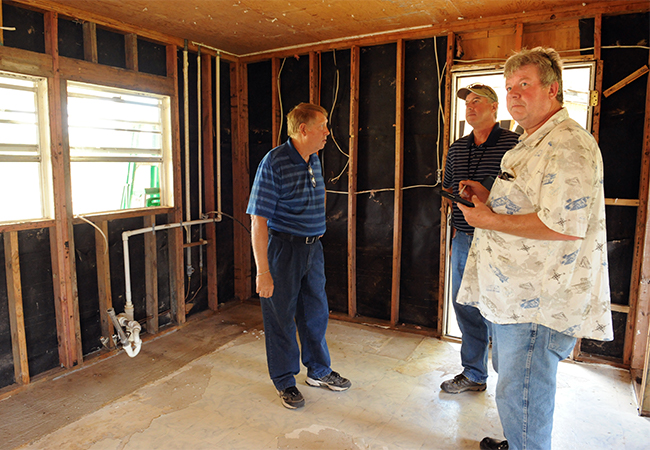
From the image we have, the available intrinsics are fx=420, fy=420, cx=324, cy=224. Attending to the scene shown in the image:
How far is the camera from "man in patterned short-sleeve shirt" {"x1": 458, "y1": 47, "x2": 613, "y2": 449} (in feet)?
4.13

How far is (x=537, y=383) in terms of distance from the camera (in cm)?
141

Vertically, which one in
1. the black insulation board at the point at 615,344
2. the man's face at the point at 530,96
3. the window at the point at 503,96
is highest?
the window at the point at 503,96

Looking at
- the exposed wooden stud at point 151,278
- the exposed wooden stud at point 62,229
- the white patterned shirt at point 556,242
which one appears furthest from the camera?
the exposed wooden stud at point 151,278

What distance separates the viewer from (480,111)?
2.34 metres

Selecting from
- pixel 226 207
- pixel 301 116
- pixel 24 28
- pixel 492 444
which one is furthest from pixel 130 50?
pixel 492 444

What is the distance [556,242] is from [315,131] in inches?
53.1

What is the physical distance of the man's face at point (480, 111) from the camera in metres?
2.34

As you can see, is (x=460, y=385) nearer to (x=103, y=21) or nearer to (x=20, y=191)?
(x=20, y=191)

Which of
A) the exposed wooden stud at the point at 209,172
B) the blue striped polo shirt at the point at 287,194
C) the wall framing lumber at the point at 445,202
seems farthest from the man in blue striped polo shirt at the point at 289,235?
the exposed wooden stud at the point at 209,172

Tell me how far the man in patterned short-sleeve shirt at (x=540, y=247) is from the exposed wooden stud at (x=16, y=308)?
258 cm

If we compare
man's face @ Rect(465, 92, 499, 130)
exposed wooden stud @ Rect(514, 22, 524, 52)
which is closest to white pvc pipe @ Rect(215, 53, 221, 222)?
man's face @ Rect(465, 92, 499, 130)

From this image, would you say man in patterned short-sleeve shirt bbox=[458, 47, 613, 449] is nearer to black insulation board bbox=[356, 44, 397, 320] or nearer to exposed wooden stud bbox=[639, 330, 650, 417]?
exposed wooden stud bbox=[639, 330, 650, 417]

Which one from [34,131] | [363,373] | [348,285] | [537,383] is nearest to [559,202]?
[537,383]

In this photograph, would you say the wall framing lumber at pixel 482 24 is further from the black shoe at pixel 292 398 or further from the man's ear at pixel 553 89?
the black shoe at pixel 292 398
